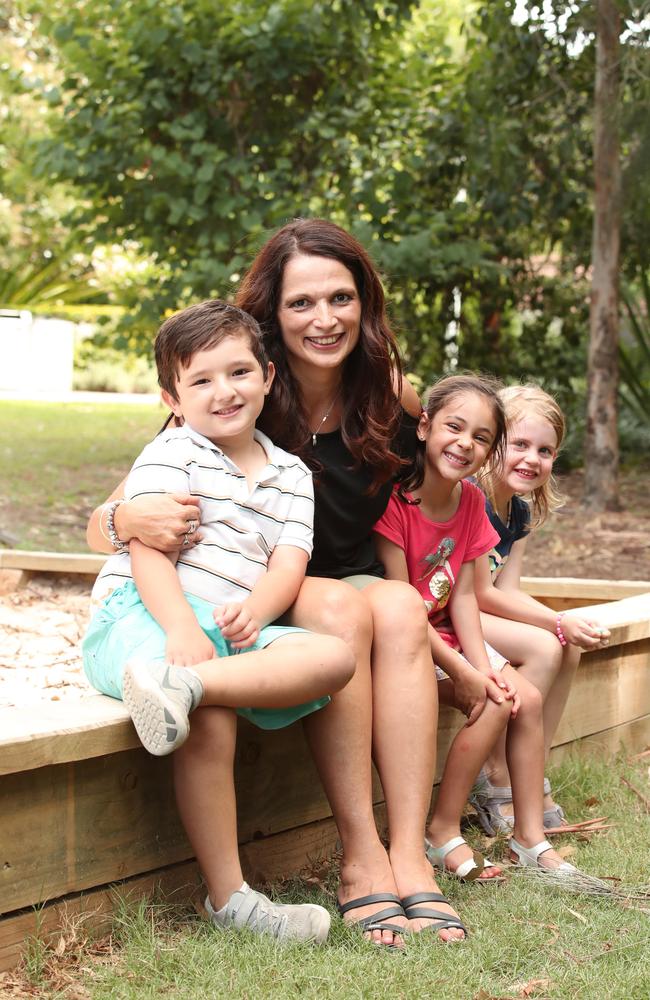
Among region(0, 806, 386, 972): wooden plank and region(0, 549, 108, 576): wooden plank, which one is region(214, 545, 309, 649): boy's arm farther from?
region(0, 549, 108, 576): wooden plank

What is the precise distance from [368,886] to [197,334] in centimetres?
109

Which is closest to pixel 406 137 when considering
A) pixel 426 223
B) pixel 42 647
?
pixel 426 223

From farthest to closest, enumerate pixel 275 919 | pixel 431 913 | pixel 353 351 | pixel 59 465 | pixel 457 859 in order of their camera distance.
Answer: pixel 59 465 < pixel 353 351 < pixel 457 859 < pixel 431 913 < pixel 275 919

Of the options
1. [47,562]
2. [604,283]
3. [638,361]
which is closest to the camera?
[47,562]

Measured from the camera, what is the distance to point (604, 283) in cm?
716

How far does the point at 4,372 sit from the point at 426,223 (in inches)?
493

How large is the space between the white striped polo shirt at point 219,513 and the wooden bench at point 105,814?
28 cm

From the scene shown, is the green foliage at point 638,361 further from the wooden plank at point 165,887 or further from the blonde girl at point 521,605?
the wooden plank at point 165,887

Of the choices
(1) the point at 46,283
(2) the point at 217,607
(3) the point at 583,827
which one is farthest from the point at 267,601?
(1) the point at 46,283

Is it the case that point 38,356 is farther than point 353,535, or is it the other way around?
point 38,356

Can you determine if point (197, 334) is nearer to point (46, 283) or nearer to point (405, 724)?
point (405, 724)

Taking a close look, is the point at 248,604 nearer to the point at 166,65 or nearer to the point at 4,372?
the point at 166,65

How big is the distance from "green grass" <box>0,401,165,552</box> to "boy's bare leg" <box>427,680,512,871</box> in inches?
146

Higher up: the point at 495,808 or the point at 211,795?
the point at 211,795
